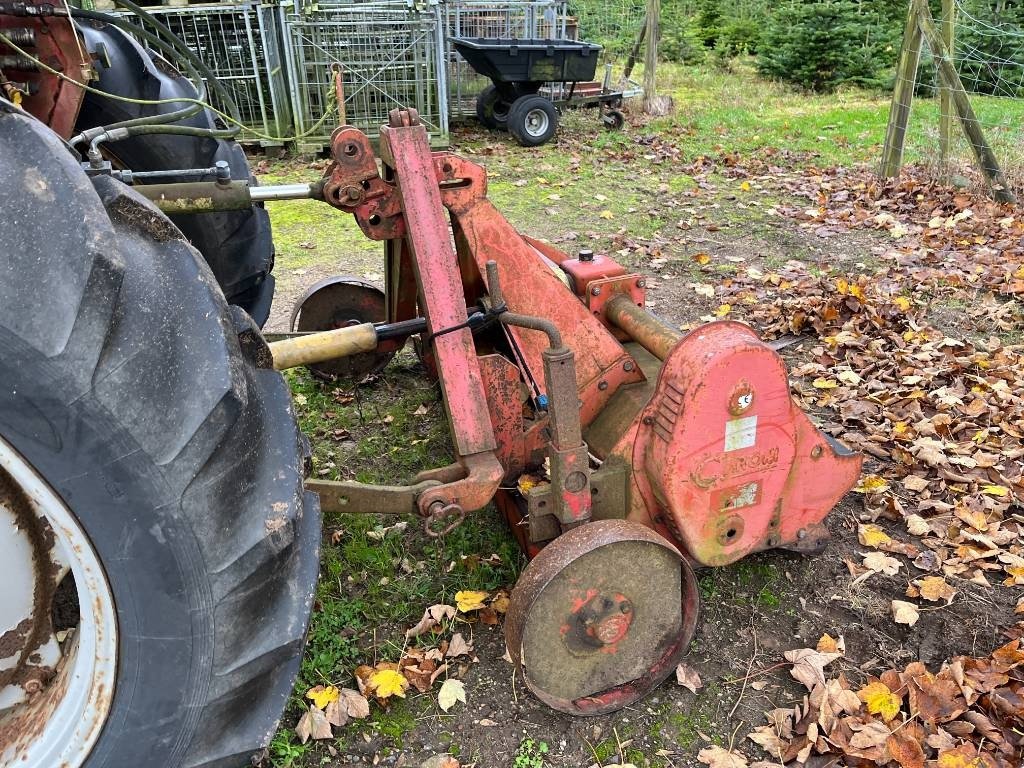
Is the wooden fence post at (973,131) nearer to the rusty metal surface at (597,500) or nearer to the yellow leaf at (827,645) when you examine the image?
the yellow leaf at (827,645)

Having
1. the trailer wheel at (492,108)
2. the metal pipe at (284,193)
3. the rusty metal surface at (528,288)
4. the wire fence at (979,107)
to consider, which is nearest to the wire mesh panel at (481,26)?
the trailer wheel at (492,108)

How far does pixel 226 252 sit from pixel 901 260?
4.53m

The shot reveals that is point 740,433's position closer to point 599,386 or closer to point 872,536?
point 599,386

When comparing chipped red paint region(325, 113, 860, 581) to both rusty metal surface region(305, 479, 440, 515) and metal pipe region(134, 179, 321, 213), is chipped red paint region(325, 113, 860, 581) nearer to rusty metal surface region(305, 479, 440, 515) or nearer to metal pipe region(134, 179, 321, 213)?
rusty metal surface region(305, 479, 440, 515)

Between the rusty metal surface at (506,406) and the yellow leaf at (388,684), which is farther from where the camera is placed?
the rusty metal surface at (506,406)

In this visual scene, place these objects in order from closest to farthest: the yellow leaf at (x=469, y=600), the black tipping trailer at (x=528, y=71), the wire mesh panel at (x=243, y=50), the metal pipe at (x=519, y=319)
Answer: the metal pipe at (x=519, y=319) < the yellow leaf at (x=469, y=600) < the wire mesh panel at (x=243, y=50) < the black tipping trailer at (x=528, y=71)

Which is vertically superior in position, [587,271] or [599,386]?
[587,271]

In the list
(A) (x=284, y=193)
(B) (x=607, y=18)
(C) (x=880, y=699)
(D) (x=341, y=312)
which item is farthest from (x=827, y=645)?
(B) (x=607, y=18)

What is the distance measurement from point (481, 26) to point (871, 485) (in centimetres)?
998

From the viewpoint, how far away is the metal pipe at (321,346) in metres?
2.39

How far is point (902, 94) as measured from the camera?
6.99 m

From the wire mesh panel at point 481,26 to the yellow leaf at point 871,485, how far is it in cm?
895

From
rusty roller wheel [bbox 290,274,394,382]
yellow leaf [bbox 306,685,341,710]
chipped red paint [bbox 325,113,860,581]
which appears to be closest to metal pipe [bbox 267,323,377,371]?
chipped red paint [bbox 325,113,860,581]

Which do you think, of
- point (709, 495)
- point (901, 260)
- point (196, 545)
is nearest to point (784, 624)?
point (709, 495)
